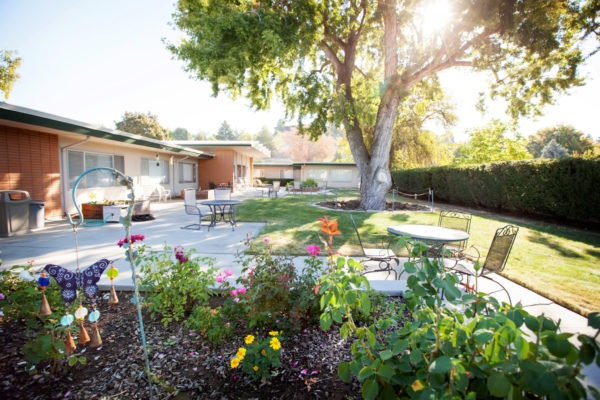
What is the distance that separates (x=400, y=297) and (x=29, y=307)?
3.53 metres

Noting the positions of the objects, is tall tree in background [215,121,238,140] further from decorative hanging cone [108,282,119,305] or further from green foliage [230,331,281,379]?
green foliage [230,331,281,379]

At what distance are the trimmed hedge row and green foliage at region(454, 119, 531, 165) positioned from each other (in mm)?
8117

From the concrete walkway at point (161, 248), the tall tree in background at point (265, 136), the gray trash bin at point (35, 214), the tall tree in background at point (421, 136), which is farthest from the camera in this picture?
the tall tree in background at point (265, 136)

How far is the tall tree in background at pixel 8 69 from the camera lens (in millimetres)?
16594

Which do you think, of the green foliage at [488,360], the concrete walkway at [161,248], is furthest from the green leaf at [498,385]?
the concrete walkway at [161,248]

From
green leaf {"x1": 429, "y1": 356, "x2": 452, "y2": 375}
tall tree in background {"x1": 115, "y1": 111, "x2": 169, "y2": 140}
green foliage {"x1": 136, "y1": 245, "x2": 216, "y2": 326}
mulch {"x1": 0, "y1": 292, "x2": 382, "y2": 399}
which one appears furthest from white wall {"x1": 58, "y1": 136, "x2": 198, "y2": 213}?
tall tree in background {"x1": 115, "y1": 111, "x2": 169, "y2": 140}

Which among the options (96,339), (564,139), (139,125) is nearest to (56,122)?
(96,339)

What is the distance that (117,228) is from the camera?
7.34 metres

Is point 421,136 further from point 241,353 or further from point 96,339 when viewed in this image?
point 96,339

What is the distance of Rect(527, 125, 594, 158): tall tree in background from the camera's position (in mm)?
37031

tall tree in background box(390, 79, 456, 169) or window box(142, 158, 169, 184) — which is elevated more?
tall tree in background box(390, 79, 456, 169)

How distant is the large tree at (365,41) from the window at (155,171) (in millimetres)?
6860

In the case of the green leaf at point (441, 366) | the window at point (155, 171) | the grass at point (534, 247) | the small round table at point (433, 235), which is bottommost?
the grass at point (534, 247)

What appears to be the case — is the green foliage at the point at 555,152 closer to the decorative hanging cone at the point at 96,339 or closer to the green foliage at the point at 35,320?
the decorative hanging cone at the point at 96,339
